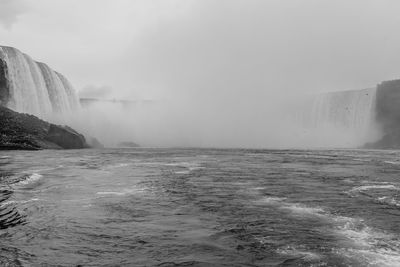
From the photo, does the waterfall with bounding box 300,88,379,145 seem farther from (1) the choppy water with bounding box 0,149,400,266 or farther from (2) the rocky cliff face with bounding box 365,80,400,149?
(1) the choppy water with bounding box 0,149,400,266

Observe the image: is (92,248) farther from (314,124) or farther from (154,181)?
(314,124)

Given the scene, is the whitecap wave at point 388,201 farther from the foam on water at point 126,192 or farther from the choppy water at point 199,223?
the foam on water at point 126,192

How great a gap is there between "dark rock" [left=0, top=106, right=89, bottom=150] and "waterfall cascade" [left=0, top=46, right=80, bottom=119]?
29.8ft

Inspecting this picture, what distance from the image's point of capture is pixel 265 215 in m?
15.8

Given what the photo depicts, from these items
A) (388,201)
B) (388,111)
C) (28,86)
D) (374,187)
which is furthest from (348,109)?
(388,201)

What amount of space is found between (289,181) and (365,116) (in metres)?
110

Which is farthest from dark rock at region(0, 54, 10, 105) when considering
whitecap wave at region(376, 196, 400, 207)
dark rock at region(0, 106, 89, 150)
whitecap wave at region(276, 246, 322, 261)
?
whitecap wave at region(276, 246, 322, 261)

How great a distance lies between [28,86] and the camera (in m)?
85.2

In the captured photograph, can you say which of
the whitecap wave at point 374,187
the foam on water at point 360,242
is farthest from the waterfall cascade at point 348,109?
the foam on water at point 360,242

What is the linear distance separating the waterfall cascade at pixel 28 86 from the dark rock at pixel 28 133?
908cm

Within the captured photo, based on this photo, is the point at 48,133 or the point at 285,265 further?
the point at 48,133

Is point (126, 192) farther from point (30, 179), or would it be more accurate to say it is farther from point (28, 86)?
point (28, 86)

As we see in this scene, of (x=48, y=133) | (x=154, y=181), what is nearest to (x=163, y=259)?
(x=154, y=181)

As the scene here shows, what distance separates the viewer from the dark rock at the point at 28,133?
2781 inches
